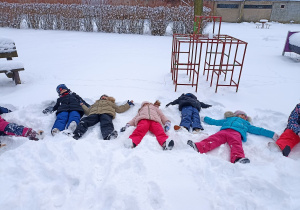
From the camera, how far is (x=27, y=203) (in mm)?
2125

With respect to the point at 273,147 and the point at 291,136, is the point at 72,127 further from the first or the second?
the point at 291,136

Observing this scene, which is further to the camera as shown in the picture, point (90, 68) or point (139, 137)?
point (90, 68)

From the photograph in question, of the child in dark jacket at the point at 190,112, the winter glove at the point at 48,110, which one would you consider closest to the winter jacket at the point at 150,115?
the child in dark jacket at the point at 190,112

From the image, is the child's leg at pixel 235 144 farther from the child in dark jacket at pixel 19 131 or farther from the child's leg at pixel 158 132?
the child in dark jacket at pixel 19 131

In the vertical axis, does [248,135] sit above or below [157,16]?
below

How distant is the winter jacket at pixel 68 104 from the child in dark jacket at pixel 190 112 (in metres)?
1.65

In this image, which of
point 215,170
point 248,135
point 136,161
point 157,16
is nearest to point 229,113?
point 248,135

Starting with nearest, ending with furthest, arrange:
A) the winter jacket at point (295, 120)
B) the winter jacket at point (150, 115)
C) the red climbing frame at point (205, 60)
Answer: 1. the winter jacket at point (295, 120)
2. the winter jacket at point (150, 115)
3. the red climbing frame at point (205, 60)

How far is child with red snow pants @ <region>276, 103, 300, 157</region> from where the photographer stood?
9.79 ft

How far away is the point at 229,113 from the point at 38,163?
2950 mm

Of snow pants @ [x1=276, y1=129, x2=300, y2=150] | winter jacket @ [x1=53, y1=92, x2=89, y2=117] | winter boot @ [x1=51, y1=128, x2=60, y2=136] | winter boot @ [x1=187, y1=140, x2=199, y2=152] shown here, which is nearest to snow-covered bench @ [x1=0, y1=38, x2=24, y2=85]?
winter jacket @ [x1=53, y1=92, x2=89, y2=117]

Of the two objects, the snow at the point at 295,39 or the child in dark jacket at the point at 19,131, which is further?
the snow at the point at 295,39

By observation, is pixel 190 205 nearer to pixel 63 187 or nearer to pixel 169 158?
pixel 169 158

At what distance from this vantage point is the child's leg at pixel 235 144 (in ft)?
9.34
